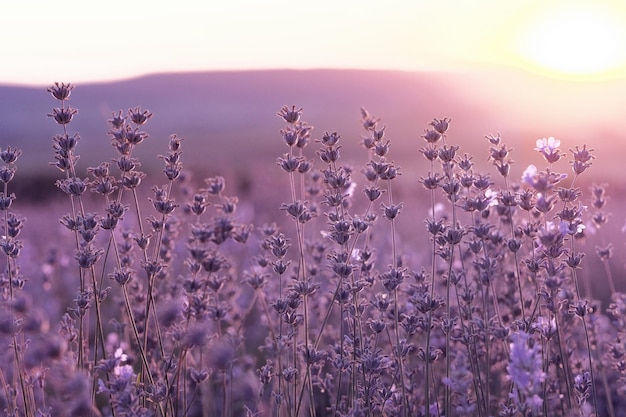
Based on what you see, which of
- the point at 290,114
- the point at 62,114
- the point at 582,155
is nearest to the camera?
the point at 582,155

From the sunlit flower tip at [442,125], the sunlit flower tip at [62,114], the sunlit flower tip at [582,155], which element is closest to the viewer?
the sunlit flower tip at [582,155]

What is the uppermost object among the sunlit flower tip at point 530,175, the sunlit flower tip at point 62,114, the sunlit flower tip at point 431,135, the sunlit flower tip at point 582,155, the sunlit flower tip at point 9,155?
the sunlit flower tip at point 62,114

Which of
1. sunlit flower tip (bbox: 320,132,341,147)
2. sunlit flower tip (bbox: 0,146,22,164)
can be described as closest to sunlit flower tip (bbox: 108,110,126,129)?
sunlit flower tip (bbox: 0,146,22,164)

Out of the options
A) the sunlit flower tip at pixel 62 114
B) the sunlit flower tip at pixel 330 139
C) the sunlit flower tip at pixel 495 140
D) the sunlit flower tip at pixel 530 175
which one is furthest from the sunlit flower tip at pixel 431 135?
the sunlit flower tip at pixel 62 114

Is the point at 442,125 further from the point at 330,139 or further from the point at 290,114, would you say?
the point at 290,114

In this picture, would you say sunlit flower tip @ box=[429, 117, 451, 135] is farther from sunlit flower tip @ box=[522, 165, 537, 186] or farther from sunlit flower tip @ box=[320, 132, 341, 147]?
sunlit flower tip @ box=[522, 165, 537, 186]

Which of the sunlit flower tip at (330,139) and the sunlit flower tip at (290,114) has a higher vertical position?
the sunlit flower tip at (290,114)

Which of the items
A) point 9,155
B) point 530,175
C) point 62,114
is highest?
point 62,114

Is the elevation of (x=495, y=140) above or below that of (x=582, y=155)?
above

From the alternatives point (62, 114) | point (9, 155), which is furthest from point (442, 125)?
point (9, 155)

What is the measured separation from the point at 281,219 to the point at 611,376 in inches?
210

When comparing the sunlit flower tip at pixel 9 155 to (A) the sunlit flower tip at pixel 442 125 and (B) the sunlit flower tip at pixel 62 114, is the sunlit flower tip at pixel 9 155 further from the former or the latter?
(A) the sunlit flower tip at pixel 442 125

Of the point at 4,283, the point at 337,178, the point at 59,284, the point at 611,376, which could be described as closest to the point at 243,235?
the point at 337,178

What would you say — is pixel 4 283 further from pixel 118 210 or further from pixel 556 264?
pixel 556 264
